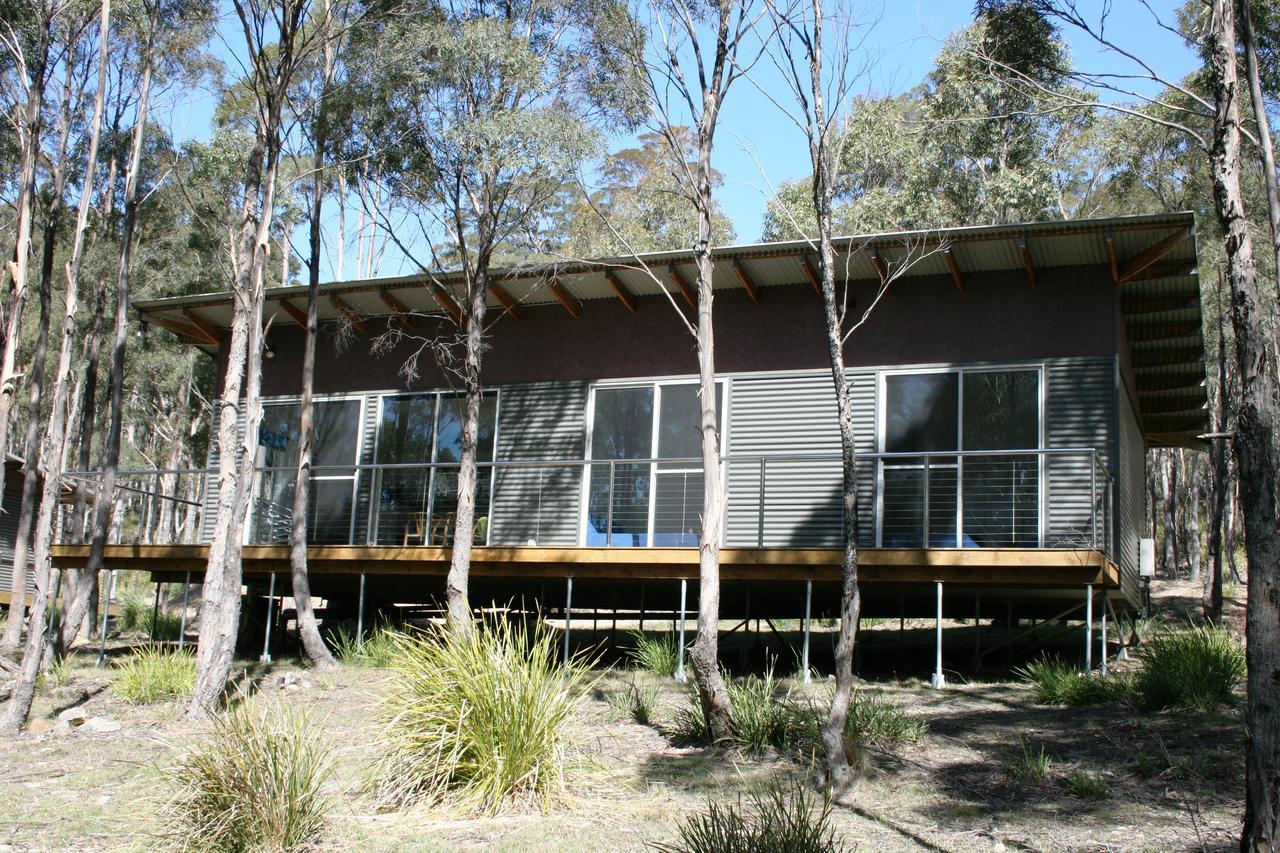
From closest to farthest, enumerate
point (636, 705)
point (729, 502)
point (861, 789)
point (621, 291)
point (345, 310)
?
point (861, 789)
point (636, 705)
point (729, 502)
point (621, 291)
point (345, 310)

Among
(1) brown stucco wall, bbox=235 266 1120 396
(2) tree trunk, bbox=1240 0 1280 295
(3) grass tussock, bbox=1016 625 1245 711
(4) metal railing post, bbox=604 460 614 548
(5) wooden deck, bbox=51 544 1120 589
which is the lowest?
(3) grass tussock, bbox=1016 625 1245 711

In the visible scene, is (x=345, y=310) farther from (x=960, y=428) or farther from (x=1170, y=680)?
(x=1170, y=680)

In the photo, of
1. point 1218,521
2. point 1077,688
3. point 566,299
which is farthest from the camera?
point 1218,521

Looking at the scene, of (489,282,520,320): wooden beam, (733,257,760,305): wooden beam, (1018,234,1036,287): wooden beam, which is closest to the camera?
(1018,234,1036,287): wooden beam

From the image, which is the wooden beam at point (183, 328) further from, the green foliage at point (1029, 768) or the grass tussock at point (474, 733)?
the green foliage at point (1029, 768)

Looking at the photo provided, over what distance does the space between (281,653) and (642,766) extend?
8.93 metres

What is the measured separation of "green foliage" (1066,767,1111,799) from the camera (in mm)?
6973

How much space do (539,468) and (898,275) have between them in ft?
18.6

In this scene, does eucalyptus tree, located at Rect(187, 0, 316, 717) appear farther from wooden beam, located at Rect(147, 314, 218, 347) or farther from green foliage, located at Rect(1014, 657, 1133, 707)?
green foliage, located at Rect(1014, 657, 1133, 707)

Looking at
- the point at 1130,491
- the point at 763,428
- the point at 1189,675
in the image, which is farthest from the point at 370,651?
the point at 1130,491

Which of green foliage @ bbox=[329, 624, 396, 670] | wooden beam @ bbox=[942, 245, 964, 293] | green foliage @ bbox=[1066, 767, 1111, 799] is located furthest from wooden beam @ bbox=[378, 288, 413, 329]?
green foliage @ bbox=[1066, 767, 1111, 799]

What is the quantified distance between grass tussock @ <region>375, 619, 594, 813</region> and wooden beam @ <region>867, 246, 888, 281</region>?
6.46m

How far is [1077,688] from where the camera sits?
9.67m

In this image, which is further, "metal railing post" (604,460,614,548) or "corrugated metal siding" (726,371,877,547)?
"corrugated metal siding" (726,371,877,547)
